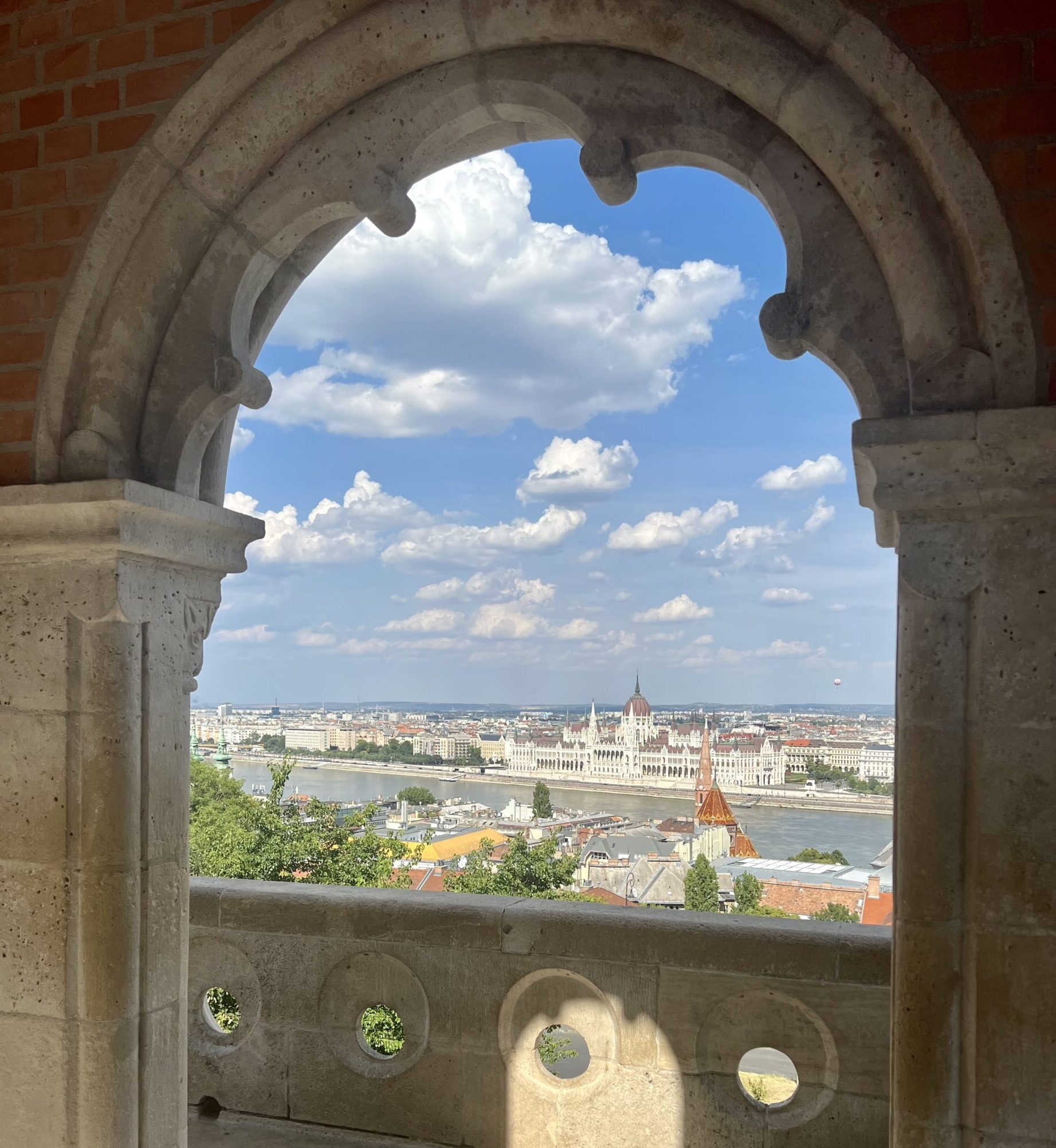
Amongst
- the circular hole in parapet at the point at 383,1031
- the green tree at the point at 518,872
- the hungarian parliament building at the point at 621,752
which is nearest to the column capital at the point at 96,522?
the green tree at the point at 518,872

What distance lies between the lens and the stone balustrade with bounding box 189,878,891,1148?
2188mm

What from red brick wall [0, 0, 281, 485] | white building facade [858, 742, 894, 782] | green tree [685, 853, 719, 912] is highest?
red brick wall [0, 0, 281, 485]

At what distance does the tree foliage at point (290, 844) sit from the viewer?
8.91 m

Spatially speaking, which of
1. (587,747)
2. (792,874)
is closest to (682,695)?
(587,747)

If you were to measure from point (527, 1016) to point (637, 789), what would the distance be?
1105 cm

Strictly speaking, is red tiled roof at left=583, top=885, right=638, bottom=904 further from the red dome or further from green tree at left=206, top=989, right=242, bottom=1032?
the red dome

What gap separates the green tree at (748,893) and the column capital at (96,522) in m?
4.01

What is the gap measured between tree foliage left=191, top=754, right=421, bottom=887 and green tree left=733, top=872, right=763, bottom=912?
3.46 meters

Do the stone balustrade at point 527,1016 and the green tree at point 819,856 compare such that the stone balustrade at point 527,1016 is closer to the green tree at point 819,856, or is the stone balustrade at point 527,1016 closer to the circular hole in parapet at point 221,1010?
the circular hole in parapet at point 221,1010

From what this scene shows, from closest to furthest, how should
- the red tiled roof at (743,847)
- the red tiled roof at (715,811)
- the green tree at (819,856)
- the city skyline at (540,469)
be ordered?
the green tree at (819,856)
the red tiled roof at (743,847)
the red tiled roof at (715,811)
the city skyline at (540,469)

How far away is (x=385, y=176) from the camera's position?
176cm

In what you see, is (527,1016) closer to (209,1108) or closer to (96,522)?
(209,1108)

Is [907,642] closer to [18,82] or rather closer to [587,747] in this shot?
[18,82]

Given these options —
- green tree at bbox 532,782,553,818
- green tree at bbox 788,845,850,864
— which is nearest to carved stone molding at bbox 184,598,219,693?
green tree at bbox 788,845,850,864
